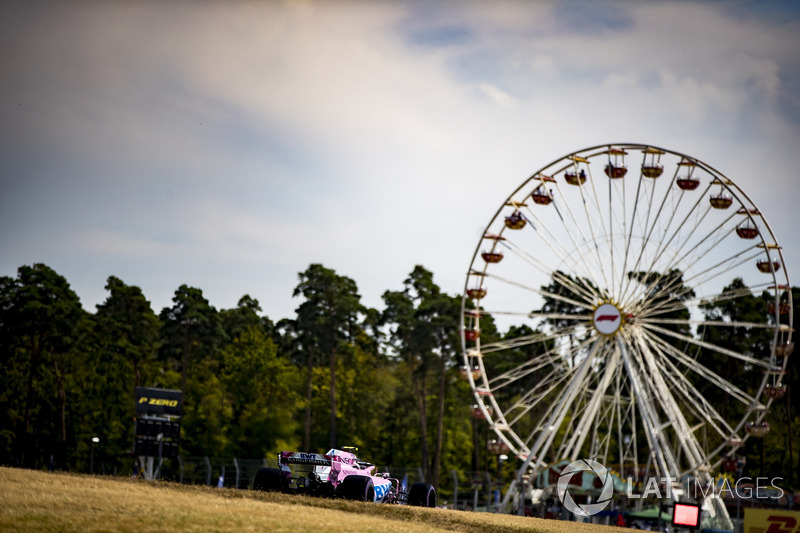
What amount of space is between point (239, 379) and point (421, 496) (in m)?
57.1

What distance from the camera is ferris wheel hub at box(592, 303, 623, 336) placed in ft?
146

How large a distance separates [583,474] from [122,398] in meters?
42.1

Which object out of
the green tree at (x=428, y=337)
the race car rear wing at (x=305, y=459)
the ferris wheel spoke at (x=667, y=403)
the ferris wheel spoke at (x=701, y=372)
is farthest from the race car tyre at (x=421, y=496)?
the green tree at (x=428, y=337)

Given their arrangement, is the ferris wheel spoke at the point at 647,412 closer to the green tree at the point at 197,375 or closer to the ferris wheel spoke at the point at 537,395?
the ferris wheel spoke at the point at 537,395

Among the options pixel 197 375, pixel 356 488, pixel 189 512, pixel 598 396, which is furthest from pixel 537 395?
pixel 189 512

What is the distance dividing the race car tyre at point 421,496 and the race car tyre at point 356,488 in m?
2.27

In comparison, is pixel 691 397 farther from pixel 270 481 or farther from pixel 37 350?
pixel 37 350

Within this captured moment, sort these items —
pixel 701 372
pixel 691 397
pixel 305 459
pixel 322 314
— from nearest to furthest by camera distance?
pixel 305 459
pixel 701 372
pixel 691 397
pixel 322 314

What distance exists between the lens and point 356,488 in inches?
1137

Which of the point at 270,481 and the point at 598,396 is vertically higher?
the point at 598,396

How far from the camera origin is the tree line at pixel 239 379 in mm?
78500

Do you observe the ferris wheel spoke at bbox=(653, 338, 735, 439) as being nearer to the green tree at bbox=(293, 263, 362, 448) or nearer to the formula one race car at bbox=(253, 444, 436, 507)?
the formula one race car at bbox=(253, 444, 436, 507)

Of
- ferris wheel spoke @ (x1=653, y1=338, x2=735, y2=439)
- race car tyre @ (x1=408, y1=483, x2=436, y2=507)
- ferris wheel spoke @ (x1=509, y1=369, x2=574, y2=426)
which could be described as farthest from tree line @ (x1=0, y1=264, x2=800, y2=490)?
race car tyre @ (x1=408, y1=483, x2=436, y2=507)

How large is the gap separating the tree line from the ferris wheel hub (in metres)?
33.5
